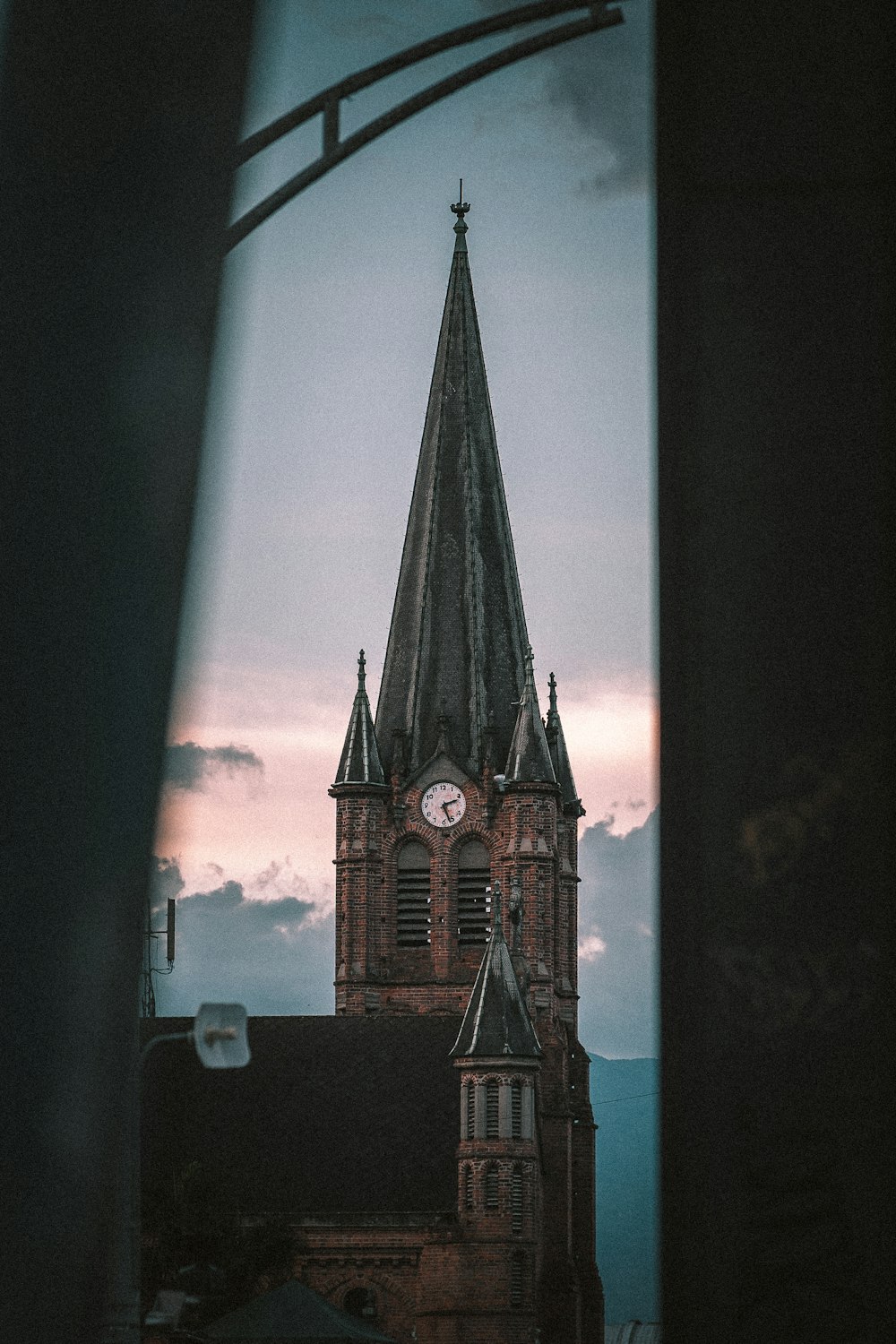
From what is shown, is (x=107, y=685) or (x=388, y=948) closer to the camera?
(x=107, y=685)

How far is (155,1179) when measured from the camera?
44.5 m

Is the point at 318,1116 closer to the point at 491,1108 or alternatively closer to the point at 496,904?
the point at 491,1108

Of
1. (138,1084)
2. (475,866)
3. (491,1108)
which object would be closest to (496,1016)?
(491,1108)

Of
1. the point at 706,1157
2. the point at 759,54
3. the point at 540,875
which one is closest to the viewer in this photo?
the point at 706,1157

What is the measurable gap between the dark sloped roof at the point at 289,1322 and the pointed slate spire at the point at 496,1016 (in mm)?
8008

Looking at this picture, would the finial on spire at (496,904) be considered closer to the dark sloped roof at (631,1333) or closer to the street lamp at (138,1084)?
the dark sloped roof at (631,1333)

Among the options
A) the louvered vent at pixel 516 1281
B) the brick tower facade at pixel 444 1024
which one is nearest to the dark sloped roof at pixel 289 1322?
the brick tower facade at pixel 444 1024

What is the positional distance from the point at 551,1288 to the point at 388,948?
8.78m

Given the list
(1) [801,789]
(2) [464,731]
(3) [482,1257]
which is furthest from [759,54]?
(2) [464,731]

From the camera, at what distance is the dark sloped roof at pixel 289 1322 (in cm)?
3497

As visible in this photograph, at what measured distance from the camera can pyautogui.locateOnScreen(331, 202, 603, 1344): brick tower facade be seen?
43.6m

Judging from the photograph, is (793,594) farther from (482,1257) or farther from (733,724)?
(482,1257)

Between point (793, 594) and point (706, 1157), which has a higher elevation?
point (793, 594)

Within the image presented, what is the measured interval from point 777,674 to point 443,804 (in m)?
46.7
